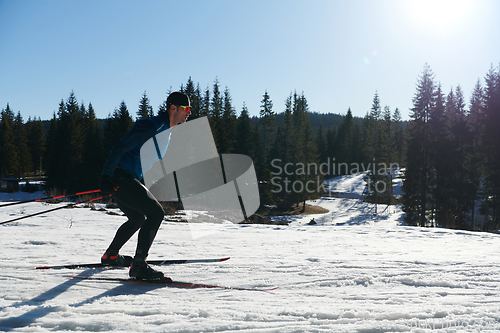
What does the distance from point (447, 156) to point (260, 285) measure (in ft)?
96.3

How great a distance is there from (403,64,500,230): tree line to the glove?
27.0 meters

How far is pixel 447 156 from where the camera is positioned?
1042 inches

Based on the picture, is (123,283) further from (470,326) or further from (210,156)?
(210,156)

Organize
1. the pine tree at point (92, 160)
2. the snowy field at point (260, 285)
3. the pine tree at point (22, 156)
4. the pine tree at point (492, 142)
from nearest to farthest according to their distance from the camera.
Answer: the snowy field at point (260, 285)
the pine tree at point (492, 142)
the pine tree at point (92, 160)
the pine tree at point (22, 156)

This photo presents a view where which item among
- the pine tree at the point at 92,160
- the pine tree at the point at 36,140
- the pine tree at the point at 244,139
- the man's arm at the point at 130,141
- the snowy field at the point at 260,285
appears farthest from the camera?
the pine tree at the point at 36,140

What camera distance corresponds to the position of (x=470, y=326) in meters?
2.06

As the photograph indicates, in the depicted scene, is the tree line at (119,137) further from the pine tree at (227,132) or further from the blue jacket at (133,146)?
the blue jacket at (133,146)

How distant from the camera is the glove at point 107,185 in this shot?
9.60ft

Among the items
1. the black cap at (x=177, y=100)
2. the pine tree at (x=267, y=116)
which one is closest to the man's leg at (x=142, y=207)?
the black cap at (x=177, y=100)

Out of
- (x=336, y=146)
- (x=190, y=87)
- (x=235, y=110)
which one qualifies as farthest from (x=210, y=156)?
(x=336, y=146)

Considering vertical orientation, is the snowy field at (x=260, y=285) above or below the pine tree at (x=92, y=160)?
below

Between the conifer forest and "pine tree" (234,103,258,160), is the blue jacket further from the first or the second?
"pine tree" (234,103,258,160)

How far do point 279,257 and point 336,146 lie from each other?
2536 inches

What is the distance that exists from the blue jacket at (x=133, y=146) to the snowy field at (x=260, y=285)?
3.79ft
